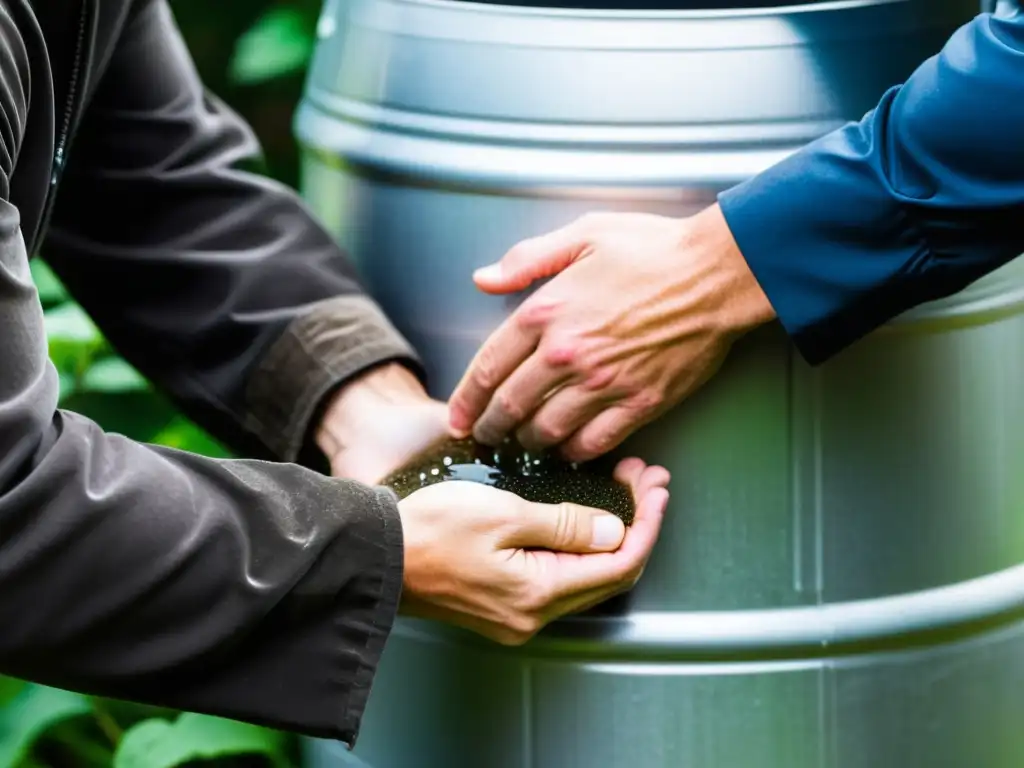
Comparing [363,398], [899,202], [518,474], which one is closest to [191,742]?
[363,398]

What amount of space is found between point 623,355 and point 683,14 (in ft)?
0.92

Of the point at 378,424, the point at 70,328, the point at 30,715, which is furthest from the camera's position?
the point at 70,328

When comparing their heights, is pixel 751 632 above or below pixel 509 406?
below

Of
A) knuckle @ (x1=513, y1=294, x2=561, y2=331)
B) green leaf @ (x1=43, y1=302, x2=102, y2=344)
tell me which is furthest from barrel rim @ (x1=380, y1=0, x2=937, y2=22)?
green leaf @ (x1=43, y1=302, x2=102, y2=344)

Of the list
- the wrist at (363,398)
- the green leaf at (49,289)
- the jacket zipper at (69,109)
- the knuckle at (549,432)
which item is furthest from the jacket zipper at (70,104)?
the green leaf at (49,289)

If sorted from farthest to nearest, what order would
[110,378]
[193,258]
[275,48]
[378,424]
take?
[275,48], [110,378], [193,258], [378,424]

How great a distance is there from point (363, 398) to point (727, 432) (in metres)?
0.33

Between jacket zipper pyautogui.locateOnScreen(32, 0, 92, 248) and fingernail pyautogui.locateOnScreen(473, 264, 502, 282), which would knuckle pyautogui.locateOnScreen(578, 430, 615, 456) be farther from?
jacket zipper pyautogui.locateOnScreen(32, 0, 92, 248)

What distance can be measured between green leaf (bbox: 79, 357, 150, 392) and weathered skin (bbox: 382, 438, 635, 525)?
0.87 metres

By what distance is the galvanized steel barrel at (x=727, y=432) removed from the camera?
1.37 meters

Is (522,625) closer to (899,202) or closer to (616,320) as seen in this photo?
(616,320)

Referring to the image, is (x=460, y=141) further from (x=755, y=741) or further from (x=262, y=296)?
(x=755, y=741)

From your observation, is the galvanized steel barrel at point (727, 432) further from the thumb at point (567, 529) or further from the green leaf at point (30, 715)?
the green leaf at point (30, 715)

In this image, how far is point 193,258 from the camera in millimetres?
1595
